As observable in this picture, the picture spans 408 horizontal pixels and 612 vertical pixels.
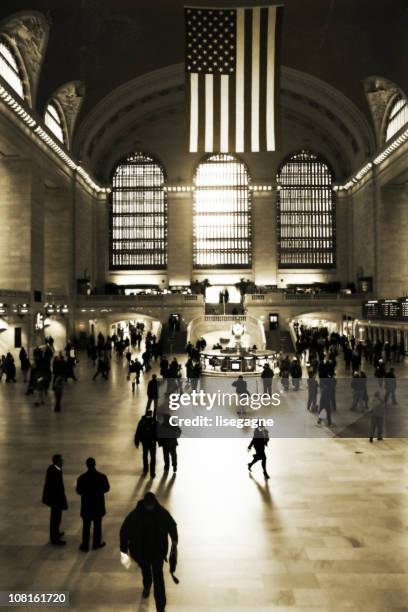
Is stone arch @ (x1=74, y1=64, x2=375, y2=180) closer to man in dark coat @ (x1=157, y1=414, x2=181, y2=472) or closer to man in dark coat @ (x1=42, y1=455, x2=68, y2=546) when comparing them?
man in dark coat @ (x1=157, y1=414, x2=181, y2=472)

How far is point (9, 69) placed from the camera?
Answer: 23672 mm

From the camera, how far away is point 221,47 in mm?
13664

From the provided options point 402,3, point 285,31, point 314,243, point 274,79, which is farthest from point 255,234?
point 274,79

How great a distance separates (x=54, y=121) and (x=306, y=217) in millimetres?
20141

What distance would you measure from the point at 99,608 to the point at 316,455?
17.7 ft

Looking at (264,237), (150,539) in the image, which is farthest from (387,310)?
(150,539)

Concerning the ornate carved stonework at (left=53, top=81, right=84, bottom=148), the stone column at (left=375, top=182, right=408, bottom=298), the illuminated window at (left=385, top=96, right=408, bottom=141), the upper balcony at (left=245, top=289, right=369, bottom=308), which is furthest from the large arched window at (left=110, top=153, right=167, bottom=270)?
the illuminated window at (left=385, top=96, right=408, bottom=141)

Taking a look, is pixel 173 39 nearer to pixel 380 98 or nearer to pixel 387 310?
pixel 380 98

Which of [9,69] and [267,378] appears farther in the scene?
[9,69]

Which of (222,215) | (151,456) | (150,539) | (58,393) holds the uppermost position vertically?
(222,215)

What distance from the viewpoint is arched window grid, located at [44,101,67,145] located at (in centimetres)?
2961

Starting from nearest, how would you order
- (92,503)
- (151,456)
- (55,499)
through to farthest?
1. (92,503)
2. (55,499)
3. (151,456)

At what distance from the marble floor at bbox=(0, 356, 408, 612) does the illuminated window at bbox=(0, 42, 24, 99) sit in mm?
18134

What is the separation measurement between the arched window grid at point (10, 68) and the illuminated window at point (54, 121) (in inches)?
151
